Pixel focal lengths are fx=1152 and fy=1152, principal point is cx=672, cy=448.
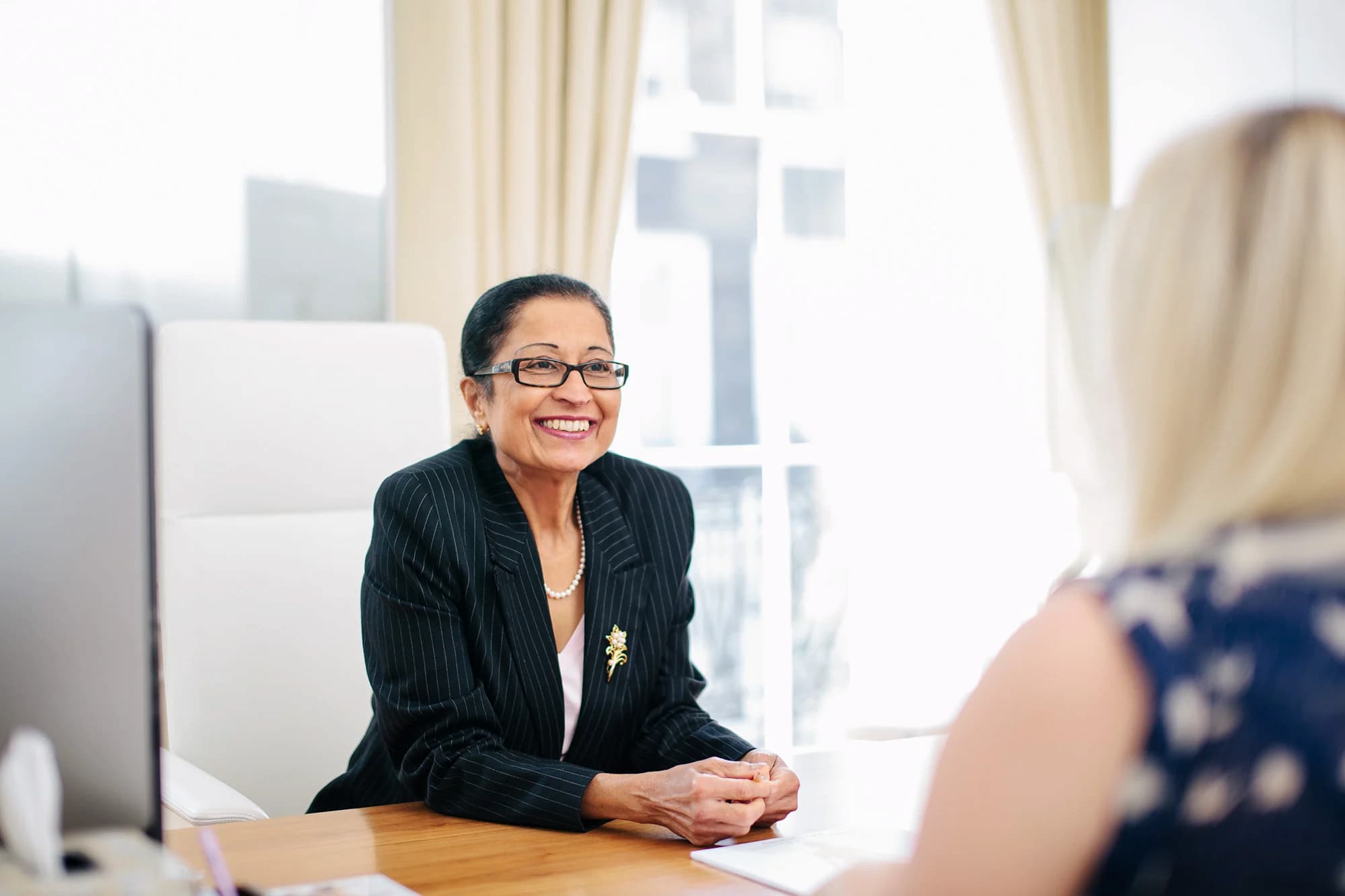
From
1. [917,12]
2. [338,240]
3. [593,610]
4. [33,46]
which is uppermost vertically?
[917,12]

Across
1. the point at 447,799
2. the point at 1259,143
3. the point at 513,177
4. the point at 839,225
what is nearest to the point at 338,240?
the point at 513,177

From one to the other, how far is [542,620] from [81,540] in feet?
2.98

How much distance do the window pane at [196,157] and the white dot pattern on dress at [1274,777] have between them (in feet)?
9.24

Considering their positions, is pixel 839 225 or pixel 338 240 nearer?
pixel 338 240

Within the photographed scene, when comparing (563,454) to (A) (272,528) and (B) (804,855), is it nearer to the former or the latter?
(A) (272,528)

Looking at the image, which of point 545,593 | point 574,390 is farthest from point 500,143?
point 545,593

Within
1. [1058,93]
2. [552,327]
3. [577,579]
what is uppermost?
[1058,93]

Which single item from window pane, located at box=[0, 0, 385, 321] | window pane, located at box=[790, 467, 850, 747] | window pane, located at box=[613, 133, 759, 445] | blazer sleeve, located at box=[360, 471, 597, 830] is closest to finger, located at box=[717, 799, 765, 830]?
blazer sleeve, located at box=[360, 471, 597, 830]

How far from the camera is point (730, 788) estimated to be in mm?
1304

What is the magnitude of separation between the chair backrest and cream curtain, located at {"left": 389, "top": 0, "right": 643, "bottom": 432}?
1.06m

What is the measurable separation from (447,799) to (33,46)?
236 centimetres

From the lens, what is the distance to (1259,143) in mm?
715

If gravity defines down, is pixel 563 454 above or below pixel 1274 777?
above

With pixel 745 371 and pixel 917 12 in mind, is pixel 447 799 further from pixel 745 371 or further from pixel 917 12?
pixel 917 12
